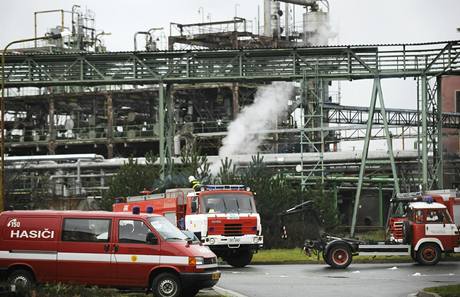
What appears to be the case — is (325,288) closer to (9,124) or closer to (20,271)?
(20,271)

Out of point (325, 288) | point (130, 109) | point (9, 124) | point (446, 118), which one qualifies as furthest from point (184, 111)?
point (325, 288)

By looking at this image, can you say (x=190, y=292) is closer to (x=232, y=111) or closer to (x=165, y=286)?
(x=165, y=286)

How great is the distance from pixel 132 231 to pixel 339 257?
1192cm

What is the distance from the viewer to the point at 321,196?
47250 millimetres

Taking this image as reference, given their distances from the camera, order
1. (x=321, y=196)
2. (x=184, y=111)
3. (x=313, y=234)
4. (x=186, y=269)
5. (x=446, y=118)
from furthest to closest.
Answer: (x=184, y=111) → (x=446, y=118) → (x=321, y=196) → (x=313, y=234) → (x=186, y=269)

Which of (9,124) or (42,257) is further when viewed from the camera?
(9,124)

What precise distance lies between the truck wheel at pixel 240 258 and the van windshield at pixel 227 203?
1.48 meters

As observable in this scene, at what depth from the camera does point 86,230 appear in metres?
19.8

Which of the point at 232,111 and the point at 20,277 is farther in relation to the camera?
the point at 232,111

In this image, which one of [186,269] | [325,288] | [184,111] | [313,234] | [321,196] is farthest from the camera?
[184,111]

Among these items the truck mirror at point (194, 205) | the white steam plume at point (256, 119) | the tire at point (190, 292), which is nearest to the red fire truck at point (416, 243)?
the truck mirror at point (194, 205)

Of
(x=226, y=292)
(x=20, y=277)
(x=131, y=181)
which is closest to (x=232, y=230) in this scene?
(x=226, y=292)

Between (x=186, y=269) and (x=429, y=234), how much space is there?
46.2ft

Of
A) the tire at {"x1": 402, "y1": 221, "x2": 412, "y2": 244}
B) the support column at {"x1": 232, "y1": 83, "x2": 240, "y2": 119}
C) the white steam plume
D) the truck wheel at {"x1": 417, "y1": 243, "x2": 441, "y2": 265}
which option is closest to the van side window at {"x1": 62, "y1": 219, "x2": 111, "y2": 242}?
the truck wheel at {"x1": 417, "y1": 243, "x2": 441, "y2": 265}
